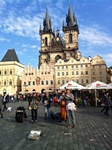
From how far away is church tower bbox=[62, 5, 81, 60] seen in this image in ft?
218

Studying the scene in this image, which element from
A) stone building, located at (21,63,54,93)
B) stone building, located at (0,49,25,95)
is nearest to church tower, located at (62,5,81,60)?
stone building, located at (21,63,54,93)

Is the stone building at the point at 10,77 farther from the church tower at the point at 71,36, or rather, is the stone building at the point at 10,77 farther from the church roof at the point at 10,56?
the church tower at the point at 71,36

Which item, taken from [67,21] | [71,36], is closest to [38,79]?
[71,36]

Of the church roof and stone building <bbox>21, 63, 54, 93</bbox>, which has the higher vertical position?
the church roof

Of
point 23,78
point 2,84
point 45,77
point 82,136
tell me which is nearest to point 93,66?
point 45,77

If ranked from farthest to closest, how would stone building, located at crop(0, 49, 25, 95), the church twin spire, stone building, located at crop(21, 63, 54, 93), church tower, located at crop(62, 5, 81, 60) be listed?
the church twin spire
church tower, located at crop(62, 5, 81, 60)
stone building, located at crop(0, 49, 25, 95)
stone building, located at crop(21, 63, 54, 93)

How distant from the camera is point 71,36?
2734 inches

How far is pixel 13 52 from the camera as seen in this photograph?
236 ft

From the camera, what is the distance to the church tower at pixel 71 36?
6644cm

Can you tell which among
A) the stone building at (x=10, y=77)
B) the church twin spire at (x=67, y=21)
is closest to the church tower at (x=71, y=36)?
the church twin spire at (x=67, y=21)

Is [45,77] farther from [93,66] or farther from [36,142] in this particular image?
[36,142]

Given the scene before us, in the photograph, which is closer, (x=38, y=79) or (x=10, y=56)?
(x=38, y=79)

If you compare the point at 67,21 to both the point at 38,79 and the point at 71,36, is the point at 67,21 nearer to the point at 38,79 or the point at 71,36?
the point at 71,36

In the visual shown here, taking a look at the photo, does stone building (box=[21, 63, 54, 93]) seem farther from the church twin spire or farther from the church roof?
the church twin spire
